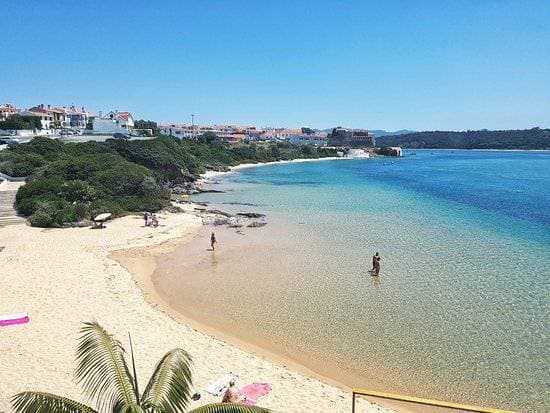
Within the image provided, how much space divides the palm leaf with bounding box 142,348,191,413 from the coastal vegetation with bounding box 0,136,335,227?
2433 centimetres

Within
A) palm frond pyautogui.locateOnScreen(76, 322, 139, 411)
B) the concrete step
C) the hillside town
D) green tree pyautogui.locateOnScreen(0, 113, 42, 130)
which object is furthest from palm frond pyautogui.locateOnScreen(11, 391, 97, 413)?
green tree pyautogui.locateOnScreen(0, 113, 42, 130)

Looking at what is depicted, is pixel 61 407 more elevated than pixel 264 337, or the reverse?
pixel 61 407

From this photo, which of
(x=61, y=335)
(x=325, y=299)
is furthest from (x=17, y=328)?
(x=325, y=299)

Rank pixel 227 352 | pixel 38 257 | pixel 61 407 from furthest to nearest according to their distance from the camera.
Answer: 1. pixel 38 257
2. pixel 227 352
3. pixel 61 407

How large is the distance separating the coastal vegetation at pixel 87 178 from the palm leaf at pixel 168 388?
2433cm

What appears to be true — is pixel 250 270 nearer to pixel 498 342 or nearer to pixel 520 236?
pixel 498 342

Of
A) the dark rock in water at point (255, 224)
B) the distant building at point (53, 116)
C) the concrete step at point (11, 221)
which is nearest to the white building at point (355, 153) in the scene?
the distant building at point (53, 116)

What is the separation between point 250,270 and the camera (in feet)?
66.4

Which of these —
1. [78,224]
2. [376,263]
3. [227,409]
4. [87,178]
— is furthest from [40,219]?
[227,409]

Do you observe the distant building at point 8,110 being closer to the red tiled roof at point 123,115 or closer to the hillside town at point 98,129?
the hillside town at point 98,129

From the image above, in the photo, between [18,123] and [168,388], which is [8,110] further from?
[168,388]

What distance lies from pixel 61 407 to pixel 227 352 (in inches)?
278

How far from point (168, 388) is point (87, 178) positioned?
3400 centimetres

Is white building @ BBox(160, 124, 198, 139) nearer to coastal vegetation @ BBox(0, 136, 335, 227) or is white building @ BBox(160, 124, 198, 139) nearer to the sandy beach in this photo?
coastal vegetation @ BBox(0, 136, 335, 227)
